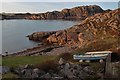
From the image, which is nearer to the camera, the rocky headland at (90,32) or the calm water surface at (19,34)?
the rocky headland at (90,32)

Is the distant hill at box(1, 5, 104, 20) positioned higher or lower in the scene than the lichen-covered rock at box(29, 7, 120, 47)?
higher

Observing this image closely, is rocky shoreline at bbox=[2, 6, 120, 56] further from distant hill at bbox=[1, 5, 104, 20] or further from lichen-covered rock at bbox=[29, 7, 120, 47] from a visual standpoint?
distant hill at bbox=[1, 5, 104, 20]

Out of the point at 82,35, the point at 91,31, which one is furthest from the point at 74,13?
the point at 82,35

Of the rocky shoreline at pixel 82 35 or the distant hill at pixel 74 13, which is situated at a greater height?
the distant hill at pixel 74 13

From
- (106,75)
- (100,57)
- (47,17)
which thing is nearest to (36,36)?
(100,57)

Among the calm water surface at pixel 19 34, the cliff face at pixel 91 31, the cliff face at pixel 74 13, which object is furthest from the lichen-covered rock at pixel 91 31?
the cliff face at pixel 74 13

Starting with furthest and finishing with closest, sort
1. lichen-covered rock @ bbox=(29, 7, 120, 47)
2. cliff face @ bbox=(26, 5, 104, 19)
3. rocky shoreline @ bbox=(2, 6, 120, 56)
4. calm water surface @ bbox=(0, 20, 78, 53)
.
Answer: cliff face @ bbox=(26, 5, 104, 19) < calm water surface @ bbox=(0, 20, 78, 53) < lichen-covered rock @ bbox=(29, 7, 120, 47) < rocky shoreline @ bbox=(2, 6, 120, 56)

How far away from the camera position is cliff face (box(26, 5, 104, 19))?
468ft

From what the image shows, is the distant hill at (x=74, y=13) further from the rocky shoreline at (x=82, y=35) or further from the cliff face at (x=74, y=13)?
the rocky shoreline at (x=82, y=35)

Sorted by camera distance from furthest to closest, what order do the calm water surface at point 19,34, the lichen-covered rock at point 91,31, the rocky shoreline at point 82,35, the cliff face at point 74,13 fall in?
the cliff face at point 74,13
the calm water surface at point 19,34
the lichen-covered rock at point 91,31
the rocky shoreline at point 82,35

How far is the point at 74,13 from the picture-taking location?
153 m

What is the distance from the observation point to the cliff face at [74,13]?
143 m

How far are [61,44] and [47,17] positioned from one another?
103897 mm

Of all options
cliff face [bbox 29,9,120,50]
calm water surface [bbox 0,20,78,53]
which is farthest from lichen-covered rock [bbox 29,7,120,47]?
calm water surface [bbox 0,20,78,53]
